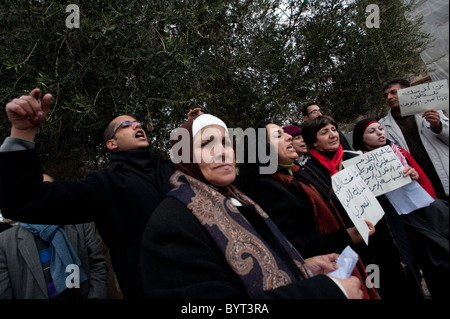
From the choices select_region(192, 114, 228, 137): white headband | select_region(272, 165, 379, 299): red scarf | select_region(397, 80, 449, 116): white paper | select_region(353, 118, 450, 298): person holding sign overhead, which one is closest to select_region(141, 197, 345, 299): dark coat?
select_region(192, 114, 228, 137): white headband

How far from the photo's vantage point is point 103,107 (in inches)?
114

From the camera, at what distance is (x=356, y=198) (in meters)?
1.85

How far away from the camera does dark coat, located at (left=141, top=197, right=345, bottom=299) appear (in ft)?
3.19

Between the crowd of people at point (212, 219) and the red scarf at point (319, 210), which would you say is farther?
the red scarf at point (319, 210)

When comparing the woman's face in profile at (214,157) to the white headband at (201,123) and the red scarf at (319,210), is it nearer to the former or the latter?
the white headband at (201,123)

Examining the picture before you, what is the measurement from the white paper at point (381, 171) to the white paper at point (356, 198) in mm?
214

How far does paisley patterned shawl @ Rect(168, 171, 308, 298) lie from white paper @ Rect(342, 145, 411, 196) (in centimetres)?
123

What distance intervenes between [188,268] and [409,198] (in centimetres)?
211

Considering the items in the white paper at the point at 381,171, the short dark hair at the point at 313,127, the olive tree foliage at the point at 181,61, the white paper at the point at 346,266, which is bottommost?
the white paper at the point at 346,266

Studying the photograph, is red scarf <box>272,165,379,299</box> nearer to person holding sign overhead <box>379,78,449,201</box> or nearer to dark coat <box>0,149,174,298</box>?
dark coat <box>0,149,174,298</box>

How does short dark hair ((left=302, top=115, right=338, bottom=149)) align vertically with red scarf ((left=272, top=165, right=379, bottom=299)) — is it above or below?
above

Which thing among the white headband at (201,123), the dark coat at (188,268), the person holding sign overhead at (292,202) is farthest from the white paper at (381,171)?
the white headband at (201,123)

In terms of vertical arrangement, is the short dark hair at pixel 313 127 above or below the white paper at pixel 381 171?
above

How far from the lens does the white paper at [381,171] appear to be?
84.3 inches
